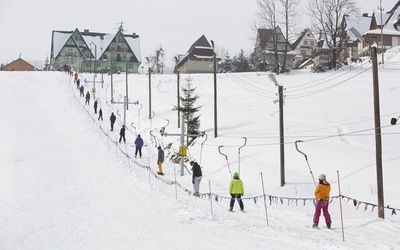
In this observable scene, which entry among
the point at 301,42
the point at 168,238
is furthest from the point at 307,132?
the point at 301,42

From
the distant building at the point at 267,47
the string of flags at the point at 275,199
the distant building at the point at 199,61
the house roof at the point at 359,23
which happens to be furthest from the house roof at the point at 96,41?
the string of flags at the point at 275,199

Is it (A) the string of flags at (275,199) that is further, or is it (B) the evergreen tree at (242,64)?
(B) the evergreen tree at (242,64)

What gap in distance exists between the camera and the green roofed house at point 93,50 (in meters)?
103

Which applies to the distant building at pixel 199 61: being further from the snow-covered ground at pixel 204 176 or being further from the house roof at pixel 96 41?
the snow-covered ground at pixel 204 176

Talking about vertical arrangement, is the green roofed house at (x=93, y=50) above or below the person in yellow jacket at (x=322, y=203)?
above

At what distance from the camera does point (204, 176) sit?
21625 millimetres

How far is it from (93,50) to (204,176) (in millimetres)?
91636

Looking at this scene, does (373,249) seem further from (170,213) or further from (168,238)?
(170,213)

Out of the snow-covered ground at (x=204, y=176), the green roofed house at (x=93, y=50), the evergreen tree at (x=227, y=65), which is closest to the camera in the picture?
the snow-covered ground at (x=204, y=176)

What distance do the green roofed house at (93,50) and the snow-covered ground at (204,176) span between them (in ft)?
203

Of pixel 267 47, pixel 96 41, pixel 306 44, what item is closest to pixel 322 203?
pixel 267 47

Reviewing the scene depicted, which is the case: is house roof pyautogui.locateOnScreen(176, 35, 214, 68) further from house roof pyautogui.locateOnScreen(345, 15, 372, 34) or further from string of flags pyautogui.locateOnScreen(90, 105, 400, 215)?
string of flags pyautogui.locateOnScreen(90, 105, 400, 215)

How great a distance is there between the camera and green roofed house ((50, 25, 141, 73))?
102812mm

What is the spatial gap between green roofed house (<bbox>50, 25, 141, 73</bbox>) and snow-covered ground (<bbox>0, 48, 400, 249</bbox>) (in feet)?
203
